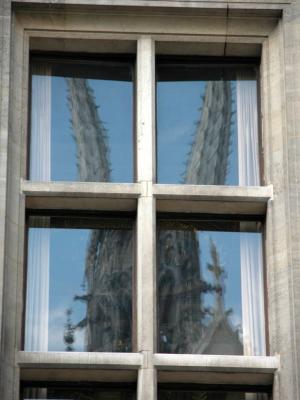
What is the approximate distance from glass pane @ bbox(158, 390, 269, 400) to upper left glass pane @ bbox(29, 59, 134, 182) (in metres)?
2.42

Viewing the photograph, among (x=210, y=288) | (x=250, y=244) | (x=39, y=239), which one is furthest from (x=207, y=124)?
(x=39, y=239)

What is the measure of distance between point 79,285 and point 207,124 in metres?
2.39

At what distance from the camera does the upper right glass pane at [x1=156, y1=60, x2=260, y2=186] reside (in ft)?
57.4

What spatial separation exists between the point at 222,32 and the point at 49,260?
3187mm

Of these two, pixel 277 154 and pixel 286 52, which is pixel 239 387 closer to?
pixel 277 154

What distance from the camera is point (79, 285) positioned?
16906 mm

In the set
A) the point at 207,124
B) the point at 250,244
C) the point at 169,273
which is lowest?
the point at 169,273

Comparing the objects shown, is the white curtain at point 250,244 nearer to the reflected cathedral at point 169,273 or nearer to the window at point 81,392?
the reflected cathedral at point 169,273

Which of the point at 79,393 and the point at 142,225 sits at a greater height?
the point at 142,225

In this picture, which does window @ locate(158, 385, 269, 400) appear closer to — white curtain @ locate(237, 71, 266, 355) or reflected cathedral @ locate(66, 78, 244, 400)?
reflected cathedral @ locate(66, 78, 244, 400)

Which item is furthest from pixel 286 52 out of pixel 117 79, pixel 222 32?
pixel 117 79

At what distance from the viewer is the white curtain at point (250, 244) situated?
16703 mm

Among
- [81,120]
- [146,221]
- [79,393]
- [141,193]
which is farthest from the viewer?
[81,120]

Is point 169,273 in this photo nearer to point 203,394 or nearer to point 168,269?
point 168,269
